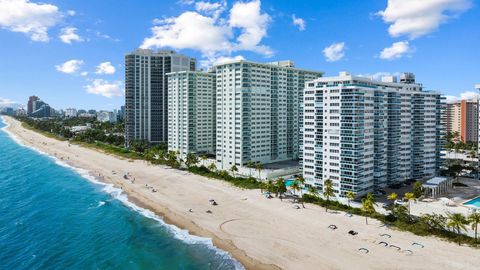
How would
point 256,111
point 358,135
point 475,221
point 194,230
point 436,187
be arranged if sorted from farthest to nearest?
point 256,111 → point 436,187 → point 358,135 → point 194,230 → point 475,221

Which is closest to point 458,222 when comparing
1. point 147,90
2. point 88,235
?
point 88,235

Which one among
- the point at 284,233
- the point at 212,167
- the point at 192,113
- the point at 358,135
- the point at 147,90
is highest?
the point at 147,90

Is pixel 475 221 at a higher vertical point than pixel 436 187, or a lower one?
lower

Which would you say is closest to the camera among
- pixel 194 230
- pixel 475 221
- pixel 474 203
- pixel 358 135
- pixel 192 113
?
pixel 475 221

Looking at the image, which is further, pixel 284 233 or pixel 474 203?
pixel 474 203

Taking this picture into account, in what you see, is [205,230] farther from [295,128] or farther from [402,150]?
[295,128]

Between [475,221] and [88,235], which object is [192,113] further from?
[475,221]

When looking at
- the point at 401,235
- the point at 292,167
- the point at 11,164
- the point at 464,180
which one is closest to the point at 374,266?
the point at 401,235

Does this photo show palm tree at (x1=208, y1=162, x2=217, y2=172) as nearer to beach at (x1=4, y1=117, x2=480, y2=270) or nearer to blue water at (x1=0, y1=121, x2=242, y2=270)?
beach at (x1=4, y1=117, x2=480, y2=270)
